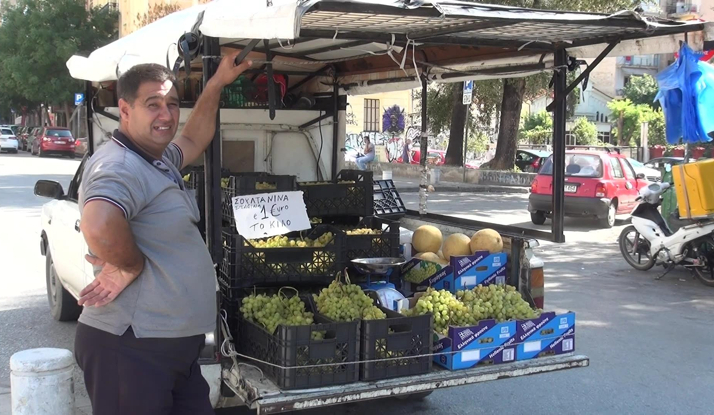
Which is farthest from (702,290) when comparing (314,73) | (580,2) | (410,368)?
(580,2)

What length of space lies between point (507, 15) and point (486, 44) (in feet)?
3.31

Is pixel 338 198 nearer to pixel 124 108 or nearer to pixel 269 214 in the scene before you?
pixel 269 214

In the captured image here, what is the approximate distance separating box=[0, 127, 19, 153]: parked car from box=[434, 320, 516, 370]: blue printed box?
4408 centimetres

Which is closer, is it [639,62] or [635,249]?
[635,249]

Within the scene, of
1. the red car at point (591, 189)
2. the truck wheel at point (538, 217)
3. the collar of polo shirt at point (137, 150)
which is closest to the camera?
the collar of polo shirt at point (137, 150)

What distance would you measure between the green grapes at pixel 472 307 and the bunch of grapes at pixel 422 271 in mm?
558

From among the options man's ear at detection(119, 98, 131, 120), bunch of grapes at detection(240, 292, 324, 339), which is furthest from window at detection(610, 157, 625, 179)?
man's ear at detection(119, 98, 131, 120)

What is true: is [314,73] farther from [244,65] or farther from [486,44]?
[244,65]

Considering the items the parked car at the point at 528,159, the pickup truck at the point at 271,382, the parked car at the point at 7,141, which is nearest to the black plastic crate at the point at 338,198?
the pickup truck at the point at 271,382

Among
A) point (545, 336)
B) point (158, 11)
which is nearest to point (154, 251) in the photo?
point (545, 336)

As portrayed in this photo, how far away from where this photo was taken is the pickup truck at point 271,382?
379 centimetres

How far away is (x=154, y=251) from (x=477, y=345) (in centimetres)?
224

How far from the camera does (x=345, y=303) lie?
435cm

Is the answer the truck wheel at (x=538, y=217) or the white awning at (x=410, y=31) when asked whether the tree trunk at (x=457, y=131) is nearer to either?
the truck wheel at (x=538, y=217)
